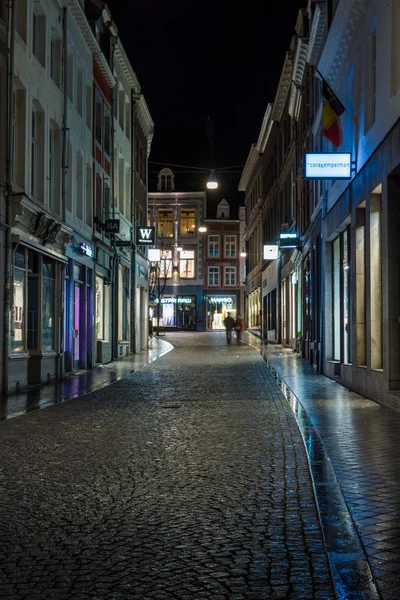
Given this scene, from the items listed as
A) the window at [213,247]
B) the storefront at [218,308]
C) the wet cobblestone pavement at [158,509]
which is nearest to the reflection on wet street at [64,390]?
the wet cobblestone pavement at [158,509]

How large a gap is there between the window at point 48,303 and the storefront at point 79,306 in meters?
1.57

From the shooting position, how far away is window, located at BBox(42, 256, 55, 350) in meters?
20.9

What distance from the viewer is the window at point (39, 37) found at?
66.9ft

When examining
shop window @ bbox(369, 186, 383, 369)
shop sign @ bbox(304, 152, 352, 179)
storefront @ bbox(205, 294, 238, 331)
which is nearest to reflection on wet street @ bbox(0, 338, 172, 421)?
shop window @ bbox(369, 186, 383, 369)

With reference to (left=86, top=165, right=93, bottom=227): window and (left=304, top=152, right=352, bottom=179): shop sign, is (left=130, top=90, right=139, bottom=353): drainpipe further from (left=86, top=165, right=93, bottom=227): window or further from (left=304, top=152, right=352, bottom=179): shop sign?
(left=304, top=152, right=352, bottom=179): shop sign

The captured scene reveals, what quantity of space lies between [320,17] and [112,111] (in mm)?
10303

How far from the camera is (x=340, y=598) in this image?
420cm

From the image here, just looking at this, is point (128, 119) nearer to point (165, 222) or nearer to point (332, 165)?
point (332, 165)

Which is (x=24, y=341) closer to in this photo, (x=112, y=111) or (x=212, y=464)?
(x=212, y=464)

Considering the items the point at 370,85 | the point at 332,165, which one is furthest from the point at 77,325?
the point at 370,85

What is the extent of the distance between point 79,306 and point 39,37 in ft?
27.6

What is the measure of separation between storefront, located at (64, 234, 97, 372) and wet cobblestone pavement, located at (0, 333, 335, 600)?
10671mm

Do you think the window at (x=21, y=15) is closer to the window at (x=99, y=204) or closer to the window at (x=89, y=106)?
the window at (x=89, y=106)

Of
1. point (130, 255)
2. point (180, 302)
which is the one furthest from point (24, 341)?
point (180, 302)
